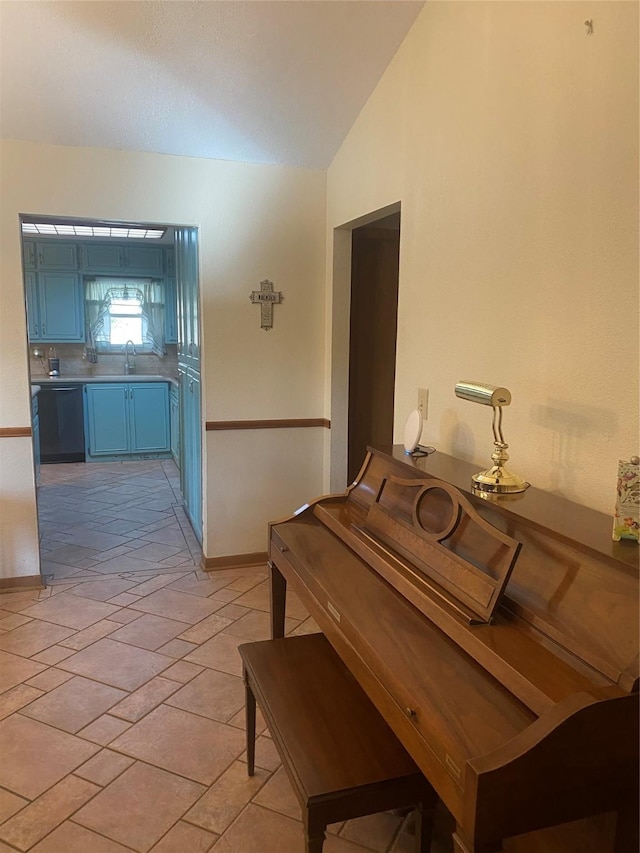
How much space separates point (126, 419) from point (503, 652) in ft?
19.5

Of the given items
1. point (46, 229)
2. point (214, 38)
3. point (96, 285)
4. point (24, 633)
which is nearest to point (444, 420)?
point (214, 38)

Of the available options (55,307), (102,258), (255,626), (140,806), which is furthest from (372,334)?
(55,307)

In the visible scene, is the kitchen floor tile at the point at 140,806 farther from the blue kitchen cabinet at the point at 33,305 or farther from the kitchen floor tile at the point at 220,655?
the blue kitchen cabinet at the point at 33,305

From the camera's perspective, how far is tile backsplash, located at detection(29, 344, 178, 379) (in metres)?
6.97

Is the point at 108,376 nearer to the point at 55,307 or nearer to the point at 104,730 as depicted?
the point at 55,307

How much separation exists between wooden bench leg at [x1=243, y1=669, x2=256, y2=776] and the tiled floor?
6 cm

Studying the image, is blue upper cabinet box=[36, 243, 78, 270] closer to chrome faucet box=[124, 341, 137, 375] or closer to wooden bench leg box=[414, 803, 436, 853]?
chrome faucet box=[124, 341, 137, 375]

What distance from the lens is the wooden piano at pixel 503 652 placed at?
3.32 feet

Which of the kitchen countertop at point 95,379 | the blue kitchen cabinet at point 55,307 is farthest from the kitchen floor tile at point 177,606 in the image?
the blue kitchen cabinet at point 55,307

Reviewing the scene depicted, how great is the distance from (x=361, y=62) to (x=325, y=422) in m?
1.92

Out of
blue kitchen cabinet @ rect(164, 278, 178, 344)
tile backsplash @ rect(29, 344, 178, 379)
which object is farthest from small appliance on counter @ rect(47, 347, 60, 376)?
blue kitchen cabinet @ rect(164, 278, 178, 344)

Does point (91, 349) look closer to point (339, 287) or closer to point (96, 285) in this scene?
point (96, 285)

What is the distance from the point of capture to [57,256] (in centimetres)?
644

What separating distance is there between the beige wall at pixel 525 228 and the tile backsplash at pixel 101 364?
501cm
